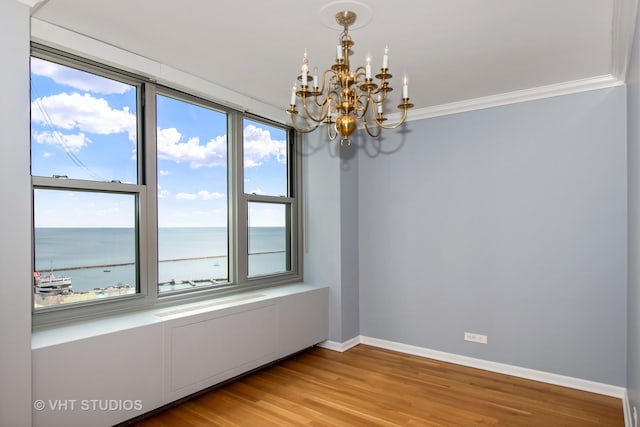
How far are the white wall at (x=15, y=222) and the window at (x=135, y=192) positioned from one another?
1.41 feet

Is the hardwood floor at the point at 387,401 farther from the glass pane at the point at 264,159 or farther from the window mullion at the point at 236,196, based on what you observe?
the glass pane at the point at 264,159

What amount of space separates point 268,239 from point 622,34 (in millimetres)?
3433

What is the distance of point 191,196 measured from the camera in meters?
3.56

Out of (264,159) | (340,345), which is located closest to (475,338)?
(340,345)

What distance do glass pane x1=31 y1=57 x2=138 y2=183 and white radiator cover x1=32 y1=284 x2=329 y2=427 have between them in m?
1.11

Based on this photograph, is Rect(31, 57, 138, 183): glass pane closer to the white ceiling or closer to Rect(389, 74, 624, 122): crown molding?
the white ceiling

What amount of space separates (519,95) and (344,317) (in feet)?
9.35

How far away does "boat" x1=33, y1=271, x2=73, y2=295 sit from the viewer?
8.37 ft

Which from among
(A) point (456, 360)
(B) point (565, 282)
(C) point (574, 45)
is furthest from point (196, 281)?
(C) point (574, 45)

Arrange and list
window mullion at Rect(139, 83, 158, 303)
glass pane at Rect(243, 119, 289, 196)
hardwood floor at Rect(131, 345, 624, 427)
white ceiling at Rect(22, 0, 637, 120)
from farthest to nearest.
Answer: glass pane at Rect(243, 119, 289, 196), window mullion at Rect(139, 83, 158, 303), hardwood floor at Rect(131, 345, 624, 427), white ceiling at Rect(22, 0, 637, 120)

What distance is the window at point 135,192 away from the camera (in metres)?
2.63

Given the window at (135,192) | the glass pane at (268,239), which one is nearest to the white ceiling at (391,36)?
the window at (135,192)

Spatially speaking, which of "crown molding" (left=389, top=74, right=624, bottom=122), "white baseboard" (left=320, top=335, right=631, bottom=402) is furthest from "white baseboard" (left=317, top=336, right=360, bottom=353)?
"crown molding" (left=389, top=74, right=624, bottom=122)

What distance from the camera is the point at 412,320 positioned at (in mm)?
4234
